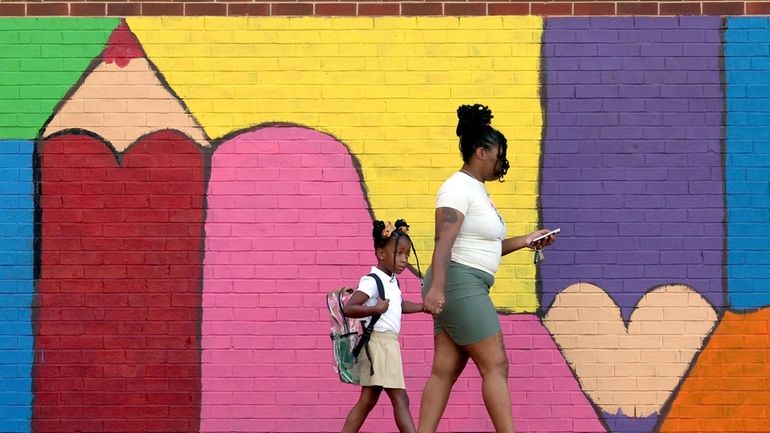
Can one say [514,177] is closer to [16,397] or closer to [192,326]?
[192,326]

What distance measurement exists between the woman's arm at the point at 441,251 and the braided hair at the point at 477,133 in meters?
0.41

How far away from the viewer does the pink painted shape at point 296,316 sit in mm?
7379

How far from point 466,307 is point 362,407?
1047mm

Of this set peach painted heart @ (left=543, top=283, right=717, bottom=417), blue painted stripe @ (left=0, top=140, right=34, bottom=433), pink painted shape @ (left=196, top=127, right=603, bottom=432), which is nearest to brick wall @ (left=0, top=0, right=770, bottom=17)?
pink painted shape @ (left=196, top=127, right=603, bottom=432)

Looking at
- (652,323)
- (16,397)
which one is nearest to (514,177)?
(652,323)

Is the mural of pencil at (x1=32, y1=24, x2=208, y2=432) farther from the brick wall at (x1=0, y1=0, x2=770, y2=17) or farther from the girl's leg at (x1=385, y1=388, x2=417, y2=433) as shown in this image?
the girl's leg at (x1=385, y1=388, x2=417, y2=433)

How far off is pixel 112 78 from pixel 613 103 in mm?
3072

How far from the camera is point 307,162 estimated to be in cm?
743

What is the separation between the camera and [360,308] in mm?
6422

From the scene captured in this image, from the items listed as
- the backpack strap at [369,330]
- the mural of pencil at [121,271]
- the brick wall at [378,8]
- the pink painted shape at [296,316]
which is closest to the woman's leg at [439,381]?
the backpack strap at [369,330]

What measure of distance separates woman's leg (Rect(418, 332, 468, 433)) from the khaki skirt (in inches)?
17.9

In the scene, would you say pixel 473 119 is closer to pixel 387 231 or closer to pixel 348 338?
pixel 387 231

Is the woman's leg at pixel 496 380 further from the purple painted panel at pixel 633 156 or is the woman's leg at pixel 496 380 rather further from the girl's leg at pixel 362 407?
the purple painted panel at pixel 633 156

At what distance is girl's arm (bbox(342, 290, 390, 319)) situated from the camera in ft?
21.1
